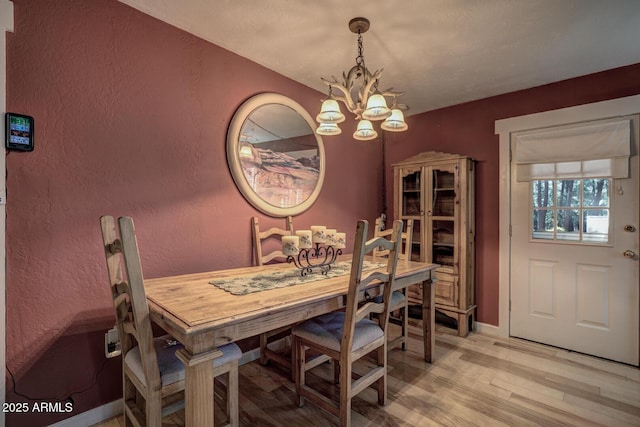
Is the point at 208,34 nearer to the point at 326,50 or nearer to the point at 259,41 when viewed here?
the point at 259,41

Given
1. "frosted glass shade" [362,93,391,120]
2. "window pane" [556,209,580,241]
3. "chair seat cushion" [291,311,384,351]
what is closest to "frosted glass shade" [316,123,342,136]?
"frosted glass shade" [362,93,391,120]

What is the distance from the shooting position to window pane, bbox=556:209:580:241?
8.31 ft

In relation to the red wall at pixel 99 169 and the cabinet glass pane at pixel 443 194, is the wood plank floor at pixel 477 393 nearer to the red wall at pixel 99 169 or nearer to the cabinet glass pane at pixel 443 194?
the red wall at pixel 99 169

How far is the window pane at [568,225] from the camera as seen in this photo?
2.53 m

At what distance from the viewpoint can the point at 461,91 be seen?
2855mm

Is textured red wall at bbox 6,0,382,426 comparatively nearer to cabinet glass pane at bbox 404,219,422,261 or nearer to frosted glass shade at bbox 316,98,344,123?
frosted glass shade at bbox 316,98,344,123

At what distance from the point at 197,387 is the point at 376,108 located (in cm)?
159

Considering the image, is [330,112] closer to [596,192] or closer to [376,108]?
[376,108]

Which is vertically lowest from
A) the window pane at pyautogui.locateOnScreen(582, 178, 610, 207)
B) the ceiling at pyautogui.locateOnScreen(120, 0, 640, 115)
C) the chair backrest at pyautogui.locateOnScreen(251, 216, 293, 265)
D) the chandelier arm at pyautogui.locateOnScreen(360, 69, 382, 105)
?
the chair backrest at pyautogui.locateOnScreen(251, 216, 293, 265)

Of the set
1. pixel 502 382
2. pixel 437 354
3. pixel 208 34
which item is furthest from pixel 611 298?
pixel 208 34

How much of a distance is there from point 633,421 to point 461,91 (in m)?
2.66

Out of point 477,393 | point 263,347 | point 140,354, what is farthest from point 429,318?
point 140,354

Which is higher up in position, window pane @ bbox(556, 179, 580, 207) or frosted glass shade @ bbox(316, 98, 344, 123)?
frosted glass shade @ bbox(316, 98, 344, 123)

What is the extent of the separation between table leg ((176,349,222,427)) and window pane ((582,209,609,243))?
3009 millimetres
